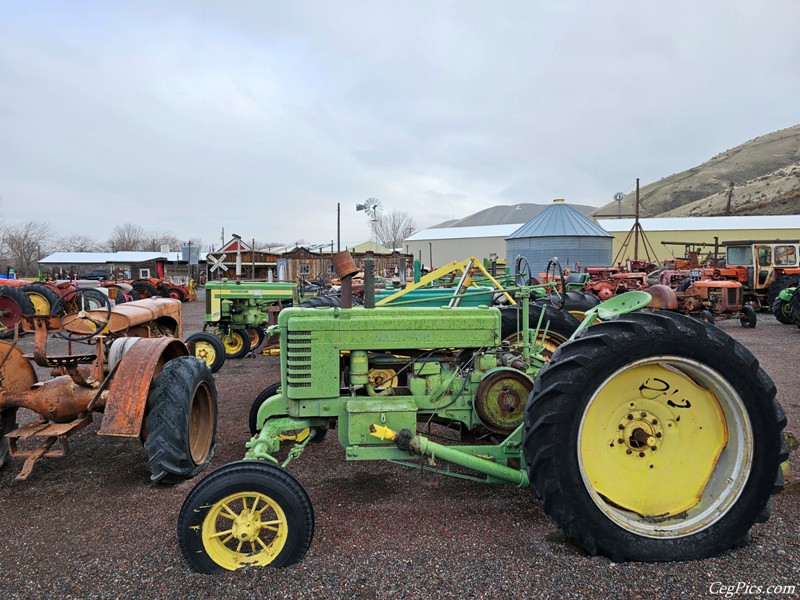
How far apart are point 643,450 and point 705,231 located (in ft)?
128

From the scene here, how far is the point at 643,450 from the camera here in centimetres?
275

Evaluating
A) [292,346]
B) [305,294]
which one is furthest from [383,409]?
[305,294]

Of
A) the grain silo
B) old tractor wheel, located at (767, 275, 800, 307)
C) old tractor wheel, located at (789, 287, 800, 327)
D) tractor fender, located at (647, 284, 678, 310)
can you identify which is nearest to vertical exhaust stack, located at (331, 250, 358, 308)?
tractor fender, located at (647, 284, 678, 310)

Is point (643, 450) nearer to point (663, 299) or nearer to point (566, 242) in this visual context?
point (663, 299)

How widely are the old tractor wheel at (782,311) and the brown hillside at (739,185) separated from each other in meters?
39.2

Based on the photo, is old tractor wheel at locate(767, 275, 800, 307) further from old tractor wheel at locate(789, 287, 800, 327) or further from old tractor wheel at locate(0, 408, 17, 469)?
old tractor wheel at locate(0, 408, 17, 469)

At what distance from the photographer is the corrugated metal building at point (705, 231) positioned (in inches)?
1356

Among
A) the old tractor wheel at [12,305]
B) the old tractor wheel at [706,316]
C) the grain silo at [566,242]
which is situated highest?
the grain silo at [566,242]

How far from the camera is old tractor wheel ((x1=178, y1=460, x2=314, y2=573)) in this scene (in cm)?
250

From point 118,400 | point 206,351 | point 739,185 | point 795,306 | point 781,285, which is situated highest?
point 739,185

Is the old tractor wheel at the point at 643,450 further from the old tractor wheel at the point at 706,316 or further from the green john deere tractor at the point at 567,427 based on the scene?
the old tractor wheel at the point at 706,316

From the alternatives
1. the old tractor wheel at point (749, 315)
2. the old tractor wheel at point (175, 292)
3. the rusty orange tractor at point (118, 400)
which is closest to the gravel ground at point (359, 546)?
the rusty orange tractor at point (118, 400)

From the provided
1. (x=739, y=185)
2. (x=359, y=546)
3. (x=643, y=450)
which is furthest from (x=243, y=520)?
(x=739, y=185)

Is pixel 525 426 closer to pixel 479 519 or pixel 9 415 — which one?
pixel 479 519
